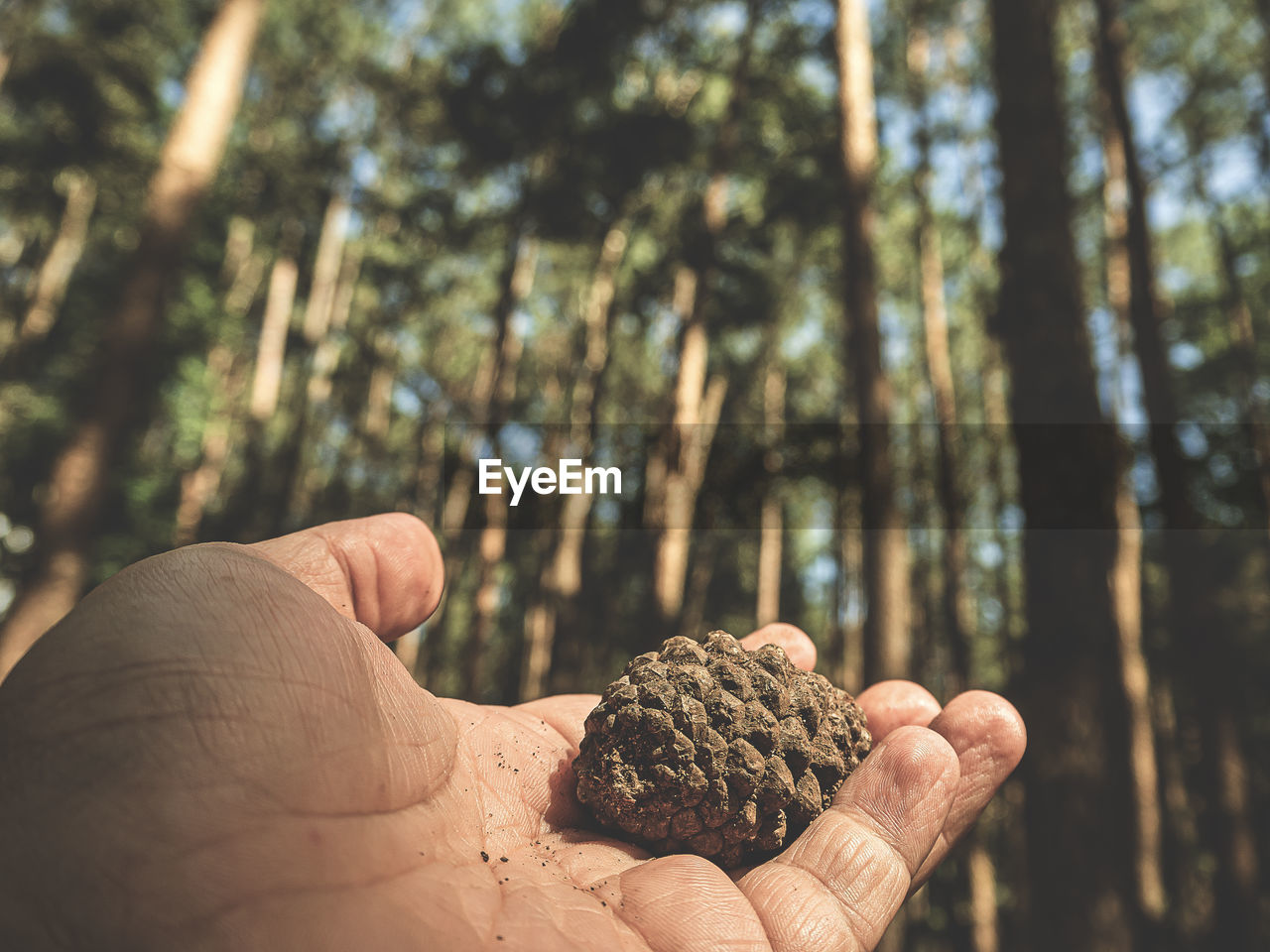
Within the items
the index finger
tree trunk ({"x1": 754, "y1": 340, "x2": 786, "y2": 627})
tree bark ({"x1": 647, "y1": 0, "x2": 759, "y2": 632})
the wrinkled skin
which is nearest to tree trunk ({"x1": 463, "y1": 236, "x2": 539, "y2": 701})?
tree bark ({"x1": 647, "y1": 0, "x2": 759, "y2": 632})

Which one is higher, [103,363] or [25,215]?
[25,215]

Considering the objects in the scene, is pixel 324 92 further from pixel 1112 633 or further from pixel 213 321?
pixel 1112 633

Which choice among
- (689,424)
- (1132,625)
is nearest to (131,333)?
(689,424)

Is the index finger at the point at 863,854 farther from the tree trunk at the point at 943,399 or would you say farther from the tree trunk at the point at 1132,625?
the tree trunk at the point at 943,399

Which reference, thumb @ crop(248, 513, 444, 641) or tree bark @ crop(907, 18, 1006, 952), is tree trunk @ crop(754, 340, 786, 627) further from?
thumb @ crop(248, 513, 444, 641)

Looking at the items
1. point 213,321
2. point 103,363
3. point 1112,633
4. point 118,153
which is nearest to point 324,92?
point 118,153

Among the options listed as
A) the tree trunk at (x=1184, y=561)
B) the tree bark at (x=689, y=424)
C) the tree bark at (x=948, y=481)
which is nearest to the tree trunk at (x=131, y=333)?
the tree bark at (x=689, y=424)
